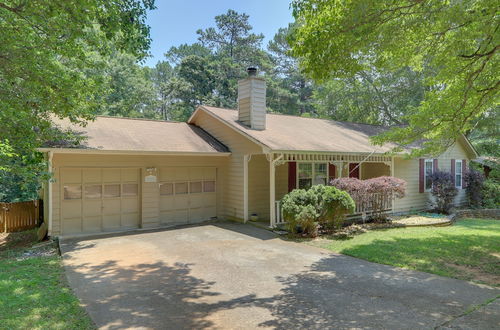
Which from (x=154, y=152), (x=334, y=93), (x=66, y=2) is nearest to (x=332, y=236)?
(x=154, y=152)

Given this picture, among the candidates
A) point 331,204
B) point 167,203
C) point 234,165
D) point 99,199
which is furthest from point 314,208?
point 99,199

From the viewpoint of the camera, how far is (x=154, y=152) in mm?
10234

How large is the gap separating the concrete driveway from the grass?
23 centimetres

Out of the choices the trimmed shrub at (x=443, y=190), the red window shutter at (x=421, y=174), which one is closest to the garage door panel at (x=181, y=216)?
the red window shutter at (x=421, y=174)

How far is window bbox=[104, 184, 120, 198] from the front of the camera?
10266 mm

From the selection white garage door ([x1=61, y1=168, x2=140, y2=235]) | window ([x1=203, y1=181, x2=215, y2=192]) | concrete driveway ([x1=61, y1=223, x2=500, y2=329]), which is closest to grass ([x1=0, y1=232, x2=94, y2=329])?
concrete driveway ([x1=61, y1=223, x2=500, y2=329])

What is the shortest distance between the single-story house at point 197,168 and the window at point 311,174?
4 cm

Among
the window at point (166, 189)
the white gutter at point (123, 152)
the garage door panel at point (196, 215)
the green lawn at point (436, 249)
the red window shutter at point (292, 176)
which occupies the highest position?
the white gutter at point (123, 152)

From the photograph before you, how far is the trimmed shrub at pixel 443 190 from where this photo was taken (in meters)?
14.3

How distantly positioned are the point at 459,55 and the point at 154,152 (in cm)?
844

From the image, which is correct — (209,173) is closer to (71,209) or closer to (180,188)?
(180,188)

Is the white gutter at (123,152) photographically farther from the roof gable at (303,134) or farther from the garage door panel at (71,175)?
the roof gable at (303,134)

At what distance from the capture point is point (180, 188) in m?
11.7

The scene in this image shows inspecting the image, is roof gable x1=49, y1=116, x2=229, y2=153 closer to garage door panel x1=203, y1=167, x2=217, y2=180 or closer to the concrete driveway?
garage door panel x1=203, y1=167, x2=217, y2=180
